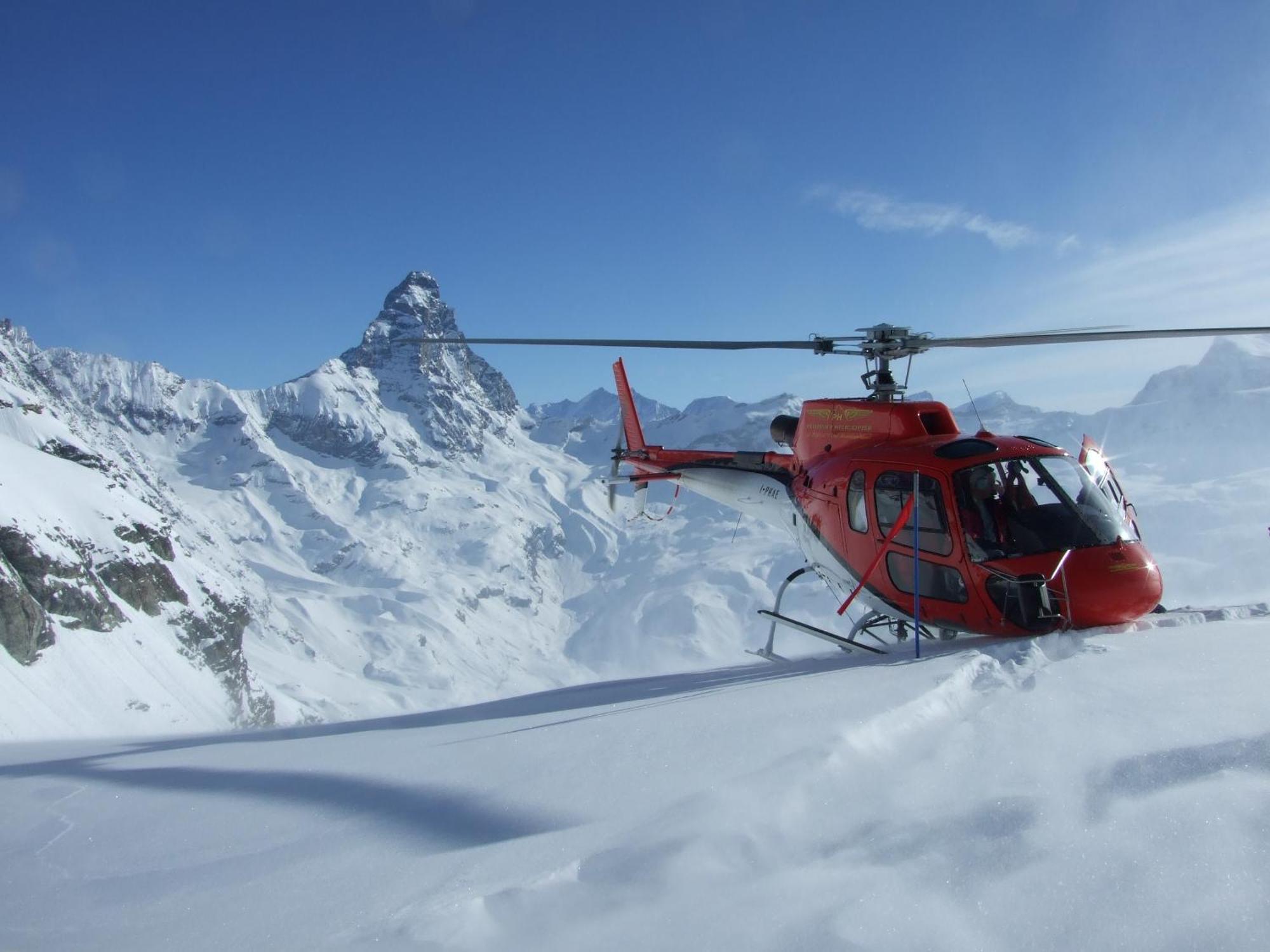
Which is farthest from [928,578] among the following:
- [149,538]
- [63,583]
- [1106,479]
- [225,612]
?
[225,612]

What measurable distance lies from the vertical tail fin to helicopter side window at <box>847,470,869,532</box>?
26.8 feet

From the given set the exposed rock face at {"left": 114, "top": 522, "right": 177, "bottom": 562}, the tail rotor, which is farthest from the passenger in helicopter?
the exposed rock face at {"left": 114, "top": 522, "right": 177, "bottom": 562}

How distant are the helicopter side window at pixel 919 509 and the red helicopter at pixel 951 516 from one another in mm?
13

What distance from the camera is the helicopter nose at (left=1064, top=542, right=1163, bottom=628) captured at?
252 inches

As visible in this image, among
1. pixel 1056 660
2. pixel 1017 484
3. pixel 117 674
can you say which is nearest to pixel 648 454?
pixel 1017 484

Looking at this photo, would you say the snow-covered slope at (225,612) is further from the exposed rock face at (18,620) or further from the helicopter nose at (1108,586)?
the helicopter nose at (1108,586)

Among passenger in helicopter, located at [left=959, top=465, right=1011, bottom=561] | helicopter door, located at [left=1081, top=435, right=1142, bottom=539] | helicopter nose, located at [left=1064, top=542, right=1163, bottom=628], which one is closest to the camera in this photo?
helicopter nose, located at [left=1064, top=542, right=1163, bottom=628]

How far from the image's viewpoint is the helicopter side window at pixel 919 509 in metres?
7.24

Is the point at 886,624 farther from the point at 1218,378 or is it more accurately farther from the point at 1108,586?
the point at 1218,378

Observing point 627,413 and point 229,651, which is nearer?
point 627,413

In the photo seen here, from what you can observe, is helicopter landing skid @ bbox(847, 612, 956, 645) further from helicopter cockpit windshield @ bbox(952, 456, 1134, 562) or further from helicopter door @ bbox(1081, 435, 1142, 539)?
helicopter door @ bbox(1081, 435, 1142, 539)

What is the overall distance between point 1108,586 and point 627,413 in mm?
11584

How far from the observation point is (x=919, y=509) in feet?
24.3

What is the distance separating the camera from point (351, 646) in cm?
14650
